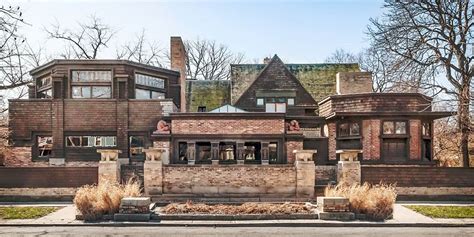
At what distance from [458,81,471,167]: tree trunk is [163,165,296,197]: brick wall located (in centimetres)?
889

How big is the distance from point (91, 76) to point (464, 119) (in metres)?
20.8

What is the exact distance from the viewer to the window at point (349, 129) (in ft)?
72.5

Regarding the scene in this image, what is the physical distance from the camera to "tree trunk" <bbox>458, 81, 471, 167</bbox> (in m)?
18.8

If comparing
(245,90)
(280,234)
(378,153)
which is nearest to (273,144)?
(378,153)

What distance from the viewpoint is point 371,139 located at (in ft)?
70.2

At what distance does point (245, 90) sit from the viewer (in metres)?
28.1

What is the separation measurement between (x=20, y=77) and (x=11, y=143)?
6.02 metres

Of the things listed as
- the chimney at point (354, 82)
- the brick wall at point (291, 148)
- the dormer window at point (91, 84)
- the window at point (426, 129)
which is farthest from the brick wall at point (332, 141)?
the dormer window at point (91, 84)

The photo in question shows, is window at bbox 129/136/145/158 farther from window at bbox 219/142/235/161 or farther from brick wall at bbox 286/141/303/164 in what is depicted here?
brick wall at bbox 286/141/303/164

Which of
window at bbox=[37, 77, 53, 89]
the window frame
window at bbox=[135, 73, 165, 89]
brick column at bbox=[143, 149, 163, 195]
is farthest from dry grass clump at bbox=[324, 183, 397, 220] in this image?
window at bbox=[37, 77, 53, 89]

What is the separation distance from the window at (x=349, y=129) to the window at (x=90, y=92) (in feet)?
45.4

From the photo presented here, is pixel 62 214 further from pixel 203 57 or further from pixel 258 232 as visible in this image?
pixel 203 57

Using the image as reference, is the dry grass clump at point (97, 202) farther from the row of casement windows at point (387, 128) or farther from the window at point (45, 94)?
the row of casement windows at point (387, 128)

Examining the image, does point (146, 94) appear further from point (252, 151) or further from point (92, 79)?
point (252, 151)
